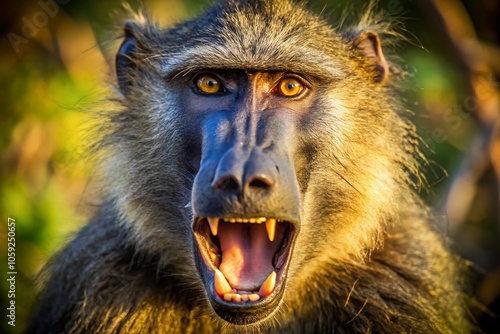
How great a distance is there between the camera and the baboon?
140 inches

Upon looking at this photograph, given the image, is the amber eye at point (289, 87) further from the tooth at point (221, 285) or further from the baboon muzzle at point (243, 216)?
the tooth at point (221, 285)

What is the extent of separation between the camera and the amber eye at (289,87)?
3.80 meters

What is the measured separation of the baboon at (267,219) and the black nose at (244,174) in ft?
0.50

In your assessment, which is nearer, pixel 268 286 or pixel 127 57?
pixel 268 286

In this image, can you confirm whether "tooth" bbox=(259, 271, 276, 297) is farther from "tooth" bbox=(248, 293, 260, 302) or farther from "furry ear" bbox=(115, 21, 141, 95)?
"furry ear" bbox=(115, 21, 141, 95)

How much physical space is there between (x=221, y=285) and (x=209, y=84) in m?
1.13

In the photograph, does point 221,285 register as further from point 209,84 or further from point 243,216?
point 209,84

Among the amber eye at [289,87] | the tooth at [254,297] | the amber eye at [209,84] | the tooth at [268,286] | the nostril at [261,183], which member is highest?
the amber eye at [209,84]

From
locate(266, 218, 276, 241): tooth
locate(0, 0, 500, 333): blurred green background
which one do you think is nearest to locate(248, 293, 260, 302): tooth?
locate(266, 218, 276, 241): tooth

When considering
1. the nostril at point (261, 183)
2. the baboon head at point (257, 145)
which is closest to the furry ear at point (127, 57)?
the baboon head at point (257, 145)

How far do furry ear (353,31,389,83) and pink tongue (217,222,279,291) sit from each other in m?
1.35

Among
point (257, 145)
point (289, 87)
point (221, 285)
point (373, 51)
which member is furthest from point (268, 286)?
point (373, 51)

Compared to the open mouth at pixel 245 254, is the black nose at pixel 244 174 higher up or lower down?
higher up

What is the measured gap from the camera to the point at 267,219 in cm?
332
